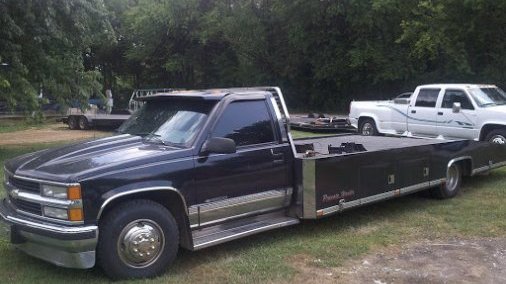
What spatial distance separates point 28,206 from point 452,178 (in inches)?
257

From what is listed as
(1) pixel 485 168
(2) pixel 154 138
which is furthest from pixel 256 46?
(2) pixel 154 138

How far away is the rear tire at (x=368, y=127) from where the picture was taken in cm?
1780

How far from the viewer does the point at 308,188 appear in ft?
21.8

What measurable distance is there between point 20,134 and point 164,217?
777 inches

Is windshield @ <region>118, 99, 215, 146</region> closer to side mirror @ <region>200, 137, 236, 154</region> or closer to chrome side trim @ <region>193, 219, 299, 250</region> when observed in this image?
side mirror @ <region>200, 137, 236, 154</region>

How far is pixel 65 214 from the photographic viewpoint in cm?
509

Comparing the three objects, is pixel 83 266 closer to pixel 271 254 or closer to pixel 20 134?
pixel 271 254

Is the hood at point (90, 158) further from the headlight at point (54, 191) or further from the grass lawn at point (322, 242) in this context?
the grass lawn at point (322, 242)

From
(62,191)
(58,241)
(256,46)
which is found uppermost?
(256,46)

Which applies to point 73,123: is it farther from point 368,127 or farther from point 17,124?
point 368,127

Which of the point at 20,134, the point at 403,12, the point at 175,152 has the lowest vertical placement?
the point at 20,134

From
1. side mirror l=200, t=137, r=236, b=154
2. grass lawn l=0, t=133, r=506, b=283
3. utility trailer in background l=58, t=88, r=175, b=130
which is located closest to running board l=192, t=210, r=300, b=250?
grass lawn l=0, t=133, r=506, b=283

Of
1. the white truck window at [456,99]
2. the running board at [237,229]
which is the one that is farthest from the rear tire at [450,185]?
the white truck window at [456,99]

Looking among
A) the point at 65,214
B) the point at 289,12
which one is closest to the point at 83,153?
the point at 65,214
